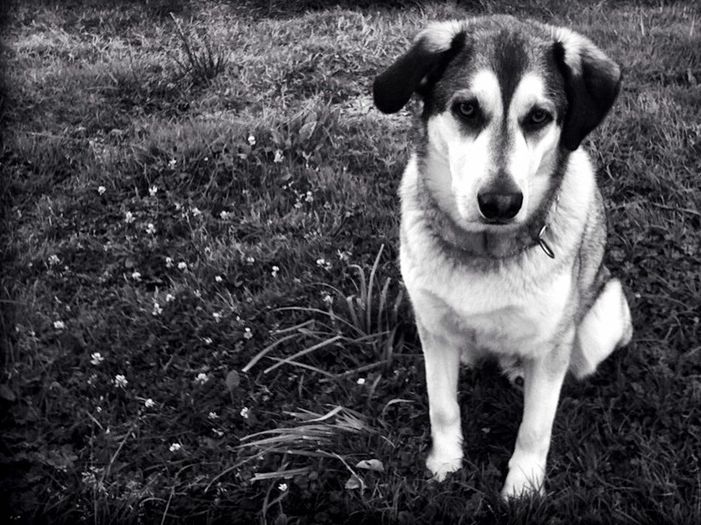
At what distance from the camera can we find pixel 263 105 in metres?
5.46

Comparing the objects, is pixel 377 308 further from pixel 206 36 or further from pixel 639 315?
pixel 206 36

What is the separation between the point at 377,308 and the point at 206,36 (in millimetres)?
3916

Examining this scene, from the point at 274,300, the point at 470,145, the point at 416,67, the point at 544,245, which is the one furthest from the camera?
the point at 274,300

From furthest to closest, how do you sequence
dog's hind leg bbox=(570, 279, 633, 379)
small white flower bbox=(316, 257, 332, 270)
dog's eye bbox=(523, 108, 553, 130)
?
small white flower bbox=(316, 257, 332, 270) < dog's hind leg bbox=(570, 279, 633, 379) < dog's eye bbox=(523, 108, 553, 130)

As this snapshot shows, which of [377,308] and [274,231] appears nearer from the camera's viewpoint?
[377,308]

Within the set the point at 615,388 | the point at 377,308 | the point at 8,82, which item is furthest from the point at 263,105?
the point at 615,388

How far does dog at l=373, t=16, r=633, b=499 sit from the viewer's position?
2477 millimetres

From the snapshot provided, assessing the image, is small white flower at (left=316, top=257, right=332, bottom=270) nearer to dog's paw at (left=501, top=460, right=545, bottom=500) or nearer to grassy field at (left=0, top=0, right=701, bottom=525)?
grassy field at (left=0, top=0, right=701, bottom=525)

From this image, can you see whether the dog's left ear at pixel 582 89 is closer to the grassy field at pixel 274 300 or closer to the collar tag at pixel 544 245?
the collar tag at pixel 544 245

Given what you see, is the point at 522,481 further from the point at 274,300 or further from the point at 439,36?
the point at 439,36

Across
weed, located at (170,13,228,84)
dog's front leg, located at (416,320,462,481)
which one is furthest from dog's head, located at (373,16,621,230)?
weed, located at (170,13,228,84)

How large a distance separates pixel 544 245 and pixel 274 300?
1.62 metres

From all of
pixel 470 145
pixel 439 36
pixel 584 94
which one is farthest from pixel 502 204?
pixel 439 36

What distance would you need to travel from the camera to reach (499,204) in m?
2.40
